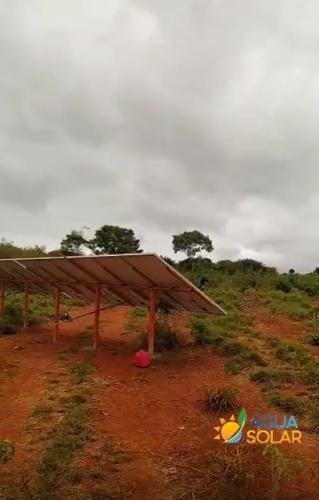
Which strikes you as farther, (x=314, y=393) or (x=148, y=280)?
(x=148, y=280)

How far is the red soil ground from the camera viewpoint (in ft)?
18.0

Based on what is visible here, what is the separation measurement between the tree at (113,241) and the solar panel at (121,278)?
119ft

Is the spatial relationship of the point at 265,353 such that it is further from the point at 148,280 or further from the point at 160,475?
the point at 160,475

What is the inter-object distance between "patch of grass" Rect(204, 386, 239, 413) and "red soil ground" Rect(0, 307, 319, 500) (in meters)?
0.17

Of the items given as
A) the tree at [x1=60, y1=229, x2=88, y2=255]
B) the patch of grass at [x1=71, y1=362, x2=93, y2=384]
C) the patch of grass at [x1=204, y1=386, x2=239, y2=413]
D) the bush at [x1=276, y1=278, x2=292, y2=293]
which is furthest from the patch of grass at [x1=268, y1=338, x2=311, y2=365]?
the tree at [x1=60, y1=229, x2=88, y2=255]

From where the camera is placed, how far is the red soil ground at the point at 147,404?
5.47 metres

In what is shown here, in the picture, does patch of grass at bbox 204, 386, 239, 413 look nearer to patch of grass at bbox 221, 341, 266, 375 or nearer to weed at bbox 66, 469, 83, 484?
patch of grass at bbox 221, 341, 266, 375

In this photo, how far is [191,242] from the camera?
182ft

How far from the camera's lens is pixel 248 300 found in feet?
69.5

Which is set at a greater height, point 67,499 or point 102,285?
point 102,285

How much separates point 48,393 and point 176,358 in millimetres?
3869

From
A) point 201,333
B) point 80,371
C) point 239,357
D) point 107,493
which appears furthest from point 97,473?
point 201,333

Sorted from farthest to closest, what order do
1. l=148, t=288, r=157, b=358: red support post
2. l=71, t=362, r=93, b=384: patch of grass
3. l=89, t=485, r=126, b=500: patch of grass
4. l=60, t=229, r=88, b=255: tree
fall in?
l=60, t=229, r=88, b=255: tree
l=148, t=288, r=157, b=358: red support post
l=71, t=362, r=93, b=384: patch of grass
l=89, t=485, r=126, b=500: patch of grass

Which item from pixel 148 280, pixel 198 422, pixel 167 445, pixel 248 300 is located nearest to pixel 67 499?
pixel 167 445
